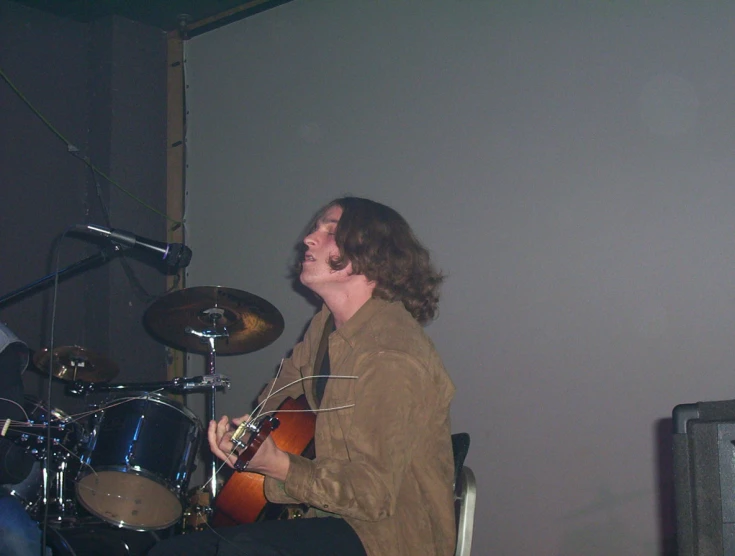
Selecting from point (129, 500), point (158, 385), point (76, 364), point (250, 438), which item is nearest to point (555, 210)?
point (158, 385)

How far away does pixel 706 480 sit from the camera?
135 centimetres

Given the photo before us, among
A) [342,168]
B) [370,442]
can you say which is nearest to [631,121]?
[342,168]

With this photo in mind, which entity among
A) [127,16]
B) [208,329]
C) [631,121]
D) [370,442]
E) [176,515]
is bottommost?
[176,515]

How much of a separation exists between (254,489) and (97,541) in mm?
952

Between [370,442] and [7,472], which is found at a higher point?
[370,442]

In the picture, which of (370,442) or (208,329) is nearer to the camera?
(370,442)

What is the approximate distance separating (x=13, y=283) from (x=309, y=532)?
9.28ft

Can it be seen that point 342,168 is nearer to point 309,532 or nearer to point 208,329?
point 208,329

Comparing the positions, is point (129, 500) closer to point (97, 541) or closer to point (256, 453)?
point (97, 541)

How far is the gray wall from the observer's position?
304 cm

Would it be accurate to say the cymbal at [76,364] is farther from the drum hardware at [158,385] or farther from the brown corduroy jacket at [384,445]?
the brown corduroy jacket at [384,445]

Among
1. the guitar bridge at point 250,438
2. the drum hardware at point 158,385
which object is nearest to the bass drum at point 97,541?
the drum hardware at point 158,385

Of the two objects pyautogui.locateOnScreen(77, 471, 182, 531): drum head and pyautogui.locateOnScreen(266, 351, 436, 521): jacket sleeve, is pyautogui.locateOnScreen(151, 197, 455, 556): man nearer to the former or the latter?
pyautogui.locateOnScreen(266, 351, 436, 521): jacket sleeve

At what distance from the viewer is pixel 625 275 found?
10.4ft
